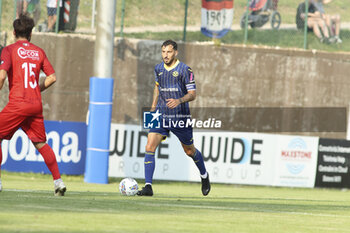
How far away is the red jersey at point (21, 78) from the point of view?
356 inches

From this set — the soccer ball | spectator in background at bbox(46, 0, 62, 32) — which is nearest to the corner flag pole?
spectator in background at bbox(46, 0, 62, 32)

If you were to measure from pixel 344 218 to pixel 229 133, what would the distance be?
11149mm

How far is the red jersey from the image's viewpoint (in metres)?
9.05

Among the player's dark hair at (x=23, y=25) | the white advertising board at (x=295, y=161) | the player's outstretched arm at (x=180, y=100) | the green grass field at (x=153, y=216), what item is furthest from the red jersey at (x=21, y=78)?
the white advertising board at (x=295, y=161)

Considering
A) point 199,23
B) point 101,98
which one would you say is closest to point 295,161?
point 199,23

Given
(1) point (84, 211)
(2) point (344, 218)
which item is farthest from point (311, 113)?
(1) point (84, 211)

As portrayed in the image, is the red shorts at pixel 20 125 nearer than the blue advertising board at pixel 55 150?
Yes

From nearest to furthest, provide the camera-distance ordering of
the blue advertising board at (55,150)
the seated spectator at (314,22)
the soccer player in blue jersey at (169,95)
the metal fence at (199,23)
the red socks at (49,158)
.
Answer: the red socks at (49,158) < the soccer player in blue jersey at (169,95) < the blue advertising board at (55,150) < the metal fence at (199,23) < the seated spectator at (314,22)

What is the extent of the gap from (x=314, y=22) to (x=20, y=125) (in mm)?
15931

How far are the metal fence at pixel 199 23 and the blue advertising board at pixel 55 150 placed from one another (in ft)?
12.0

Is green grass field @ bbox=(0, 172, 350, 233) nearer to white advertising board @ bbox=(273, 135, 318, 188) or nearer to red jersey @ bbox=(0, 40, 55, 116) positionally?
red jersey @ bbox=(0, 40, 55, 116)

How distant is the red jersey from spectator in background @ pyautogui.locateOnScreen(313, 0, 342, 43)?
16.0m

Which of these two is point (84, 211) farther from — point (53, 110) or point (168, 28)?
point (168, 28)

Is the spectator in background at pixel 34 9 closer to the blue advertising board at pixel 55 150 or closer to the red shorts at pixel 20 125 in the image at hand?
the blue advertising board at pixel 55 150
